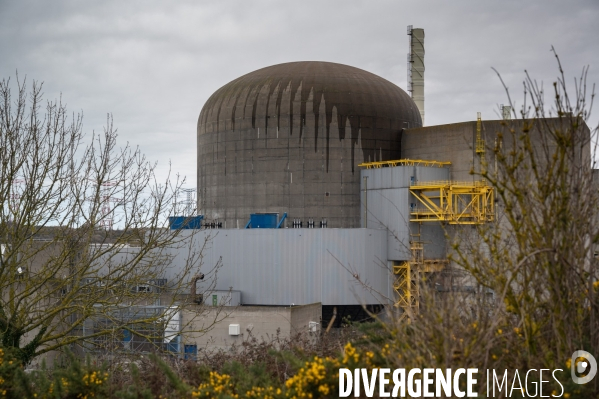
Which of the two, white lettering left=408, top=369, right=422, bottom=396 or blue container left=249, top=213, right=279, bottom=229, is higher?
blue container left=249, top=213, right=279, bottom=229

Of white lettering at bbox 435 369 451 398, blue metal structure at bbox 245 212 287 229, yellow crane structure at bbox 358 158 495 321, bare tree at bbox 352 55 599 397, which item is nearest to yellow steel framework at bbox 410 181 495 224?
yellow crane structure at bbox 358 158 495 321

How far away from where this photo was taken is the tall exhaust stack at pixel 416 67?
2031 inches

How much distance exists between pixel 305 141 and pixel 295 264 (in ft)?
26.4

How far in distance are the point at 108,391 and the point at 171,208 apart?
5.40 metres

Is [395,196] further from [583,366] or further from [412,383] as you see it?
[412,383]

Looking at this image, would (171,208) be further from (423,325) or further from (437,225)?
(437,225)

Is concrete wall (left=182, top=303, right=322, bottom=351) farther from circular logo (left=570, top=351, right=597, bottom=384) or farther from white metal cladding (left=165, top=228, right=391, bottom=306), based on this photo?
circular logo (left=570, top=351, right=597, bottom=384)

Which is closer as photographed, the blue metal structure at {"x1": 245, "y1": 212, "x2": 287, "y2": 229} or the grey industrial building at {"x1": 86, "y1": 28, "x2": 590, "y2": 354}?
the grey industrial building at {"x1": 86, "y1": 28, "x2": 590, "y2": 354}

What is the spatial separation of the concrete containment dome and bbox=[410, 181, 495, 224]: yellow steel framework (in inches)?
197

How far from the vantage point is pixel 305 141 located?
36656mm

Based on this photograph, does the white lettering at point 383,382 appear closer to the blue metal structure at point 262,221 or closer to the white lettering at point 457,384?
the white lettering at point 457,384

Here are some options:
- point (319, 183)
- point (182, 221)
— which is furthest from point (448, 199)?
point (182, 221)

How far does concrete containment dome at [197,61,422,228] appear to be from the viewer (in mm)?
36688

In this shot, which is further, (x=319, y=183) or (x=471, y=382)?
(x=319, y=183)
